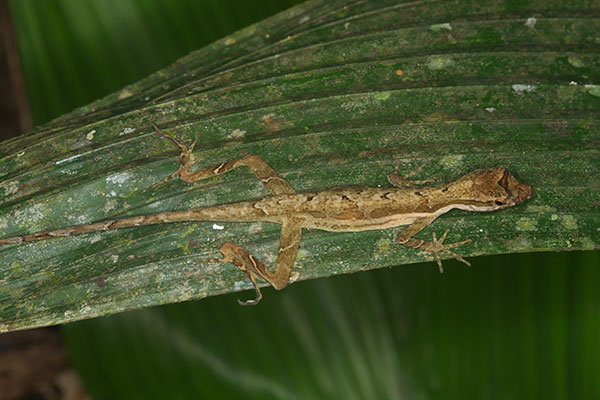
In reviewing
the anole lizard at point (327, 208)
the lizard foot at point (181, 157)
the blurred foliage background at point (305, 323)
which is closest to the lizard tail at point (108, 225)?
the anole lizard at point (327, 208)

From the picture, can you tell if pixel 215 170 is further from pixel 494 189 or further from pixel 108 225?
pixel 494 189

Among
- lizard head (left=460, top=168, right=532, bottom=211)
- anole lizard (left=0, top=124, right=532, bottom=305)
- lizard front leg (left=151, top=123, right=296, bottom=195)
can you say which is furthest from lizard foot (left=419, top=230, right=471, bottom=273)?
lizard front leg (left=151, top=123, right=296, bottom=195)

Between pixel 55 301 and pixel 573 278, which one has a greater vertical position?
pixel 55 301

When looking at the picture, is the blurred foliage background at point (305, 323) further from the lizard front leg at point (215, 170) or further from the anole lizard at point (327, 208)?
the lizard front leg at point (215, 170)

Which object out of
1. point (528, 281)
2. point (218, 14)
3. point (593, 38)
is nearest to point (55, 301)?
point (218, 14)

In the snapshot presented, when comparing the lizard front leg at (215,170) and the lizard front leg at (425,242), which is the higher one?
the lizard front leg at (215,170)

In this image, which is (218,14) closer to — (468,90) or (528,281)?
(468,90)
